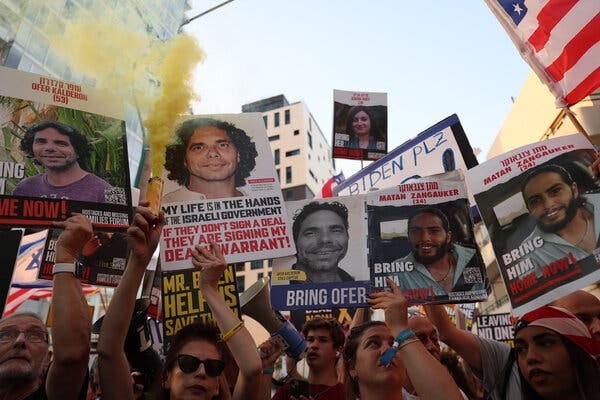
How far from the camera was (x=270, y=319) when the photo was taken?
355 centimetres

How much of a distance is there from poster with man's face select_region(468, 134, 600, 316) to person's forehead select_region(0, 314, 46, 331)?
2856mm

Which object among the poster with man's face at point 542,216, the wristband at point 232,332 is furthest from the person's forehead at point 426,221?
the wristband at point 232,332

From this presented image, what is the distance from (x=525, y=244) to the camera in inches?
135

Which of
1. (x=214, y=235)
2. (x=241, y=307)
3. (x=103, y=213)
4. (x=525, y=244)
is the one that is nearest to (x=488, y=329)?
Answer: (x=525, y=244)

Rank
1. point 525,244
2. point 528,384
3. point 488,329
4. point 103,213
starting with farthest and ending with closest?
point 488,329
point 525,244
point 103,213
point 528,384

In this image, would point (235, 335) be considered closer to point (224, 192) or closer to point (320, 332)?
point (224, 192)

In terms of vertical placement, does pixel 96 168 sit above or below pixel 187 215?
above

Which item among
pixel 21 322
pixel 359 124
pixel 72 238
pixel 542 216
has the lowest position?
pixel 21 322

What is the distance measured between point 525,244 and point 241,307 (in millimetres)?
2082

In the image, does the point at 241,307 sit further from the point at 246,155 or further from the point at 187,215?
the point at 246,155

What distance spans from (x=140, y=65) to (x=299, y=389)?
245 cm

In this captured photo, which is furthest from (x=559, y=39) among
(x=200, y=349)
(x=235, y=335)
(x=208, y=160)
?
(x=200, y=349)

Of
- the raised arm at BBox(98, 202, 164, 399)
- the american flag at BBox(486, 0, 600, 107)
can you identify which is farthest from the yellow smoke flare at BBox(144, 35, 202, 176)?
the american flag at BBox(486, 0, 600, 107)

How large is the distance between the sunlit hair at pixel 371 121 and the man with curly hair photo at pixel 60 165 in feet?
12.9
